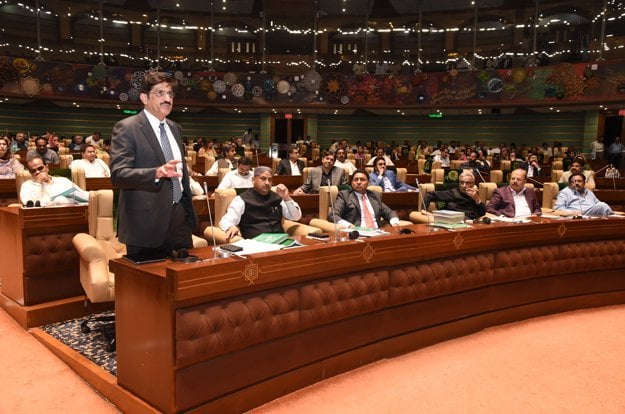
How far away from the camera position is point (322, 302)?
271cm

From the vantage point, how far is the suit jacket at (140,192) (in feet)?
7.75

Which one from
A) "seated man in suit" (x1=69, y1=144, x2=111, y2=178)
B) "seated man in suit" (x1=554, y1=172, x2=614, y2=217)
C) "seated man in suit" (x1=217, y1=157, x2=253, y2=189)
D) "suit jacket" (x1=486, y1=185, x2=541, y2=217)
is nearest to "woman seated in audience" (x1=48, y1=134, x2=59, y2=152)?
"seated man in suit" (x1=69, y1=144, x2=111, y2=178)

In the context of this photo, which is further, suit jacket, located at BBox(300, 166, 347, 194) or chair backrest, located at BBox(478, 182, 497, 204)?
suit jacket, located at BBox(300, 166, 347, 194)

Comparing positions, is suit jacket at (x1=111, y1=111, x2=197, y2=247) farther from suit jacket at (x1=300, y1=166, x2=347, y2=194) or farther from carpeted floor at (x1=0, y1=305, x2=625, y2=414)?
suit jacket at (x1=300, y1=166, x2=347, y2=194)

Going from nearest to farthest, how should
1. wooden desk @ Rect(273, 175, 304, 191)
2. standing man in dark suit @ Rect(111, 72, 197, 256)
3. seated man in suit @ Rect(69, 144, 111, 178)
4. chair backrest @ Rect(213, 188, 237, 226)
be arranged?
1. standing man in dark suit @ Rect(111, 72, 197, 256)
2. chair backrest @ Rect(213, 188, 237, 226)
3. seated man in suit @ Rect(69, 144, 111, 178)
4. wooden desk @ Rect(273, 175, 304, 191)

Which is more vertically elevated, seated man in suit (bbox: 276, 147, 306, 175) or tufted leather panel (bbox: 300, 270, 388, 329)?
seated man in suit (bbox: 276, 147, 306, 175)

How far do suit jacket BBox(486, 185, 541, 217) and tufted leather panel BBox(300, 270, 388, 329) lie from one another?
2420 millimetres

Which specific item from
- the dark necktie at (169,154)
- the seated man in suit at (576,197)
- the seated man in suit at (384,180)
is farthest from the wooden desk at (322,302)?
the seated man in suit at (384,180)

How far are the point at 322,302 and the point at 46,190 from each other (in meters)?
2.85

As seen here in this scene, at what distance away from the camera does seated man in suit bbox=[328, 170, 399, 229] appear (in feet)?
14.4

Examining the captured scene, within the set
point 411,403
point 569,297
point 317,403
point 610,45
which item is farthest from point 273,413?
point 610,45

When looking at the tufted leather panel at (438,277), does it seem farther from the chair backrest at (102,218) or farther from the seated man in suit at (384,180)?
the seated man in suit at (384,180)

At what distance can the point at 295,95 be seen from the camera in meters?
17.4

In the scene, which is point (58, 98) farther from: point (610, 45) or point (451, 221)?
point (610, 45)
